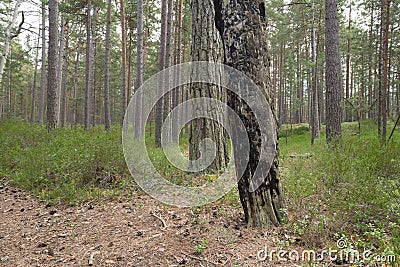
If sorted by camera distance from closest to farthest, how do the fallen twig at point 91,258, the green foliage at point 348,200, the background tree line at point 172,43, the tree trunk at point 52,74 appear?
1. the fallen twig at point 91,258
2. the green foliage at point 348,200
3. the tree trunk at point 52,74
4. the background tree line at point 172,43

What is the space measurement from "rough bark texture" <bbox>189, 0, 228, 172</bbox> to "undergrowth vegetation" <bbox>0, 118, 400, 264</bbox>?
2.32ft

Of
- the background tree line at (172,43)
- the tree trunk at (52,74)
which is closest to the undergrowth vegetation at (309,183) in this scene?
the tree trunk at (52,74)

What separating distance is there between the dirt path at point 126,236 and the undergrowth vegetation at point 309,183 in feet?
1.41

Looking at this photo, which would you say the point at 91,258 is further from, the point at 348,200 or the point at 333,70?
the point at 333,70

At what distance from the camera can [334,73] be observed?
8.78 m

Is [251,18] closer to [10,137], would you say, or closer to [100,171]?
[100,171]

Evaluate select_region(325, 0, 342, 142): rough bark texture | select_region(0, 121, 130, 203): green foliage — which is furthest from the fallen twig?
select_region(325, 0, 342, 142): rough bark texture

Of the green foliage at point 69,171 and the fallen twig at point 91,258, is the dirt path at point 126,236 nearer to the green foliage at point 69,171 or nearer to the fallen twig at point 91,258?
the fallen twig at point 91,258

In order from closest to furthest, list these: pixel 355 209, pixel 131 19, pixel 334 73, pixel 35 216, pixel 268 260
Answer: pixel 268 260 < pixel 355 209 < pixel 35 216 < pixel 334 73 < pixel 131 19

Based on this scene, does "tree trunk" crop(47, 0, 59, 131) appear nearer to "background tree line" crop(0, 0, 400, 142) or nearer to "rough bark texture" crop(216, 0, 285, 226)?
"background tree line" crop(0, 0, 400, 142)

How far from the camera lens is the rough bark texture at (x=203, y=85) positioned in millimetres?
6133

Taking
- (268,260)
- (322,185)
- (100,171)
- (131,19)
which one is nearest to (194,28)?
(100,171)

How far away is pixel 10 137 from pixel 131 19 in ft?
42.0

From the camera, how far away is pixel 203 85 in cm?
605
